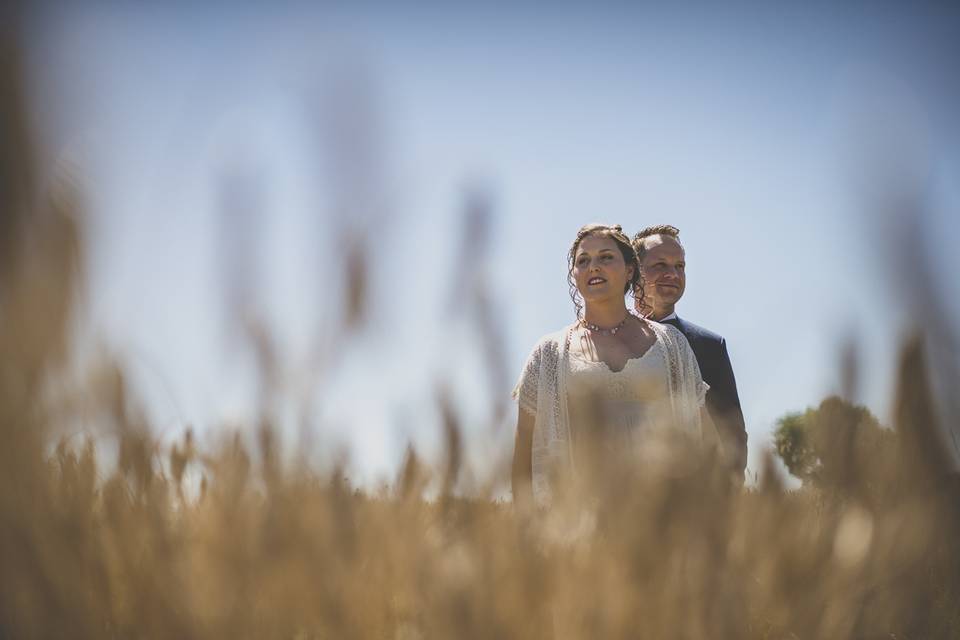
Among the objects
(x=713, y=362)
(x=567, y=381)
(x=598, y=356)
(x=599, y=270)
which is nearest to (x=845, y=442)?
(x=567, y=381)

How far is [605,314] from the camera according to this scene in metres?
2.78

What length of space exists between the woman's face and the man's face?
0.48m

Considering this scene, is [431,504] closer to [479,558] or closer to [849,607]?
[479,558]

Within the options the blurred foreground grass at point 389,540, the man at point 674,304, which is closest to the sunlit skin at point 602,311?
the man at point 674,304

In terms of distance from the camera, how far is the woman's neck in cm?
276

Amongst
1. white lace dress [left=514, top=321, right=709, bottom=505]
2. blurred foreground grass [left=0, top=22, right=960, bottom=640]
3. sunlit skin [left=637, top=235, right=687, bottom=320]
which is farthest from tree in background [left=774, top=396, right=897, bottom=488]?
sunlit skin [left=637, top=235, right=687, bottom=320]

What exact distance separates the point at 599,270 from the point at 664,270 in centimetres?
70

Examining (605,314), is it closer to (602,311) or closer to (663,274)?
(602,311)

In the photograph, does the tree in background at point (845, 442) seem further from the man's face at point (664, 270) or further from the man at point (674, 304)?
the man's face at point (664, 270)

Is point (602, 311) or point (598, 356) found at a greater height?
point (602, 311)

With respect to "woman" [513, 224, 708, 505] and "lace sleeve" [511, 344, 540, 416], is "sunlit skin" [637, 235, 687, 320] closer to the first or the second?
"woman" [513, 224, 708, 505]

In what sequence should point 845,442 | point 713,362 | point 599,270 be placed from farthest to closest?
point 713,362
point 599,270
point 845,442

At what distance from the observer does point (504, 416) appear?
1.88 feet

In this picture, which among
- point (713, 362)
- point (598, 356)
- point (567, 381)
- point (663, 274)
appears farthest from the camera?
point (663, 274)
